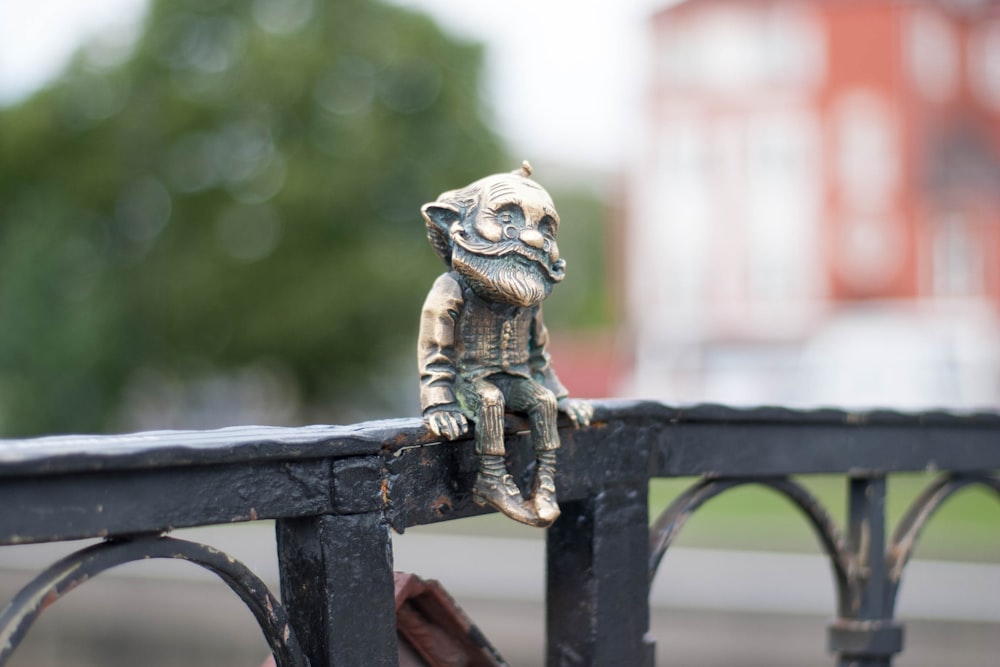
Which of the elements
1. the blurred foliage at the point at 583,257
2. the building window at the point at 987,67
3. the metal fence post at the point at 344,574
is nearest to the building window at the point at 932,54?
the building window at the point at 987,67

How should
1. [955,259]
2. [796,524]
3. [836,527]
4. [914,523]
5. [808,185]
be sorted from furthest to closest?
[808,185]
[955,259]
[796,524]
[914,523]
[836,527]

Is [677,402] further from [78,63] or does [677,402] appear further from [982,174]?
[982,174]

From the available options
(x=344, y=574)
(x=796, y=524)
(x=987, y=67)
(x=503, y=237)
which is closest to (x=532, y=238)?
(x=503, y=237)

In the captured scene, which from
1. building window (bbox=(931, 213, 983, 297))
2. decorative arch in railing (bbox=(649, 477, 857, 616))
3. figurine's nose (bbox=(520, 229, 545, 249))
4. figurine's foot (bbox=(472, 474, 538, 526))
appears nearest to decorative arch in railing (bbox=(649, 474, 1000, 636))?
decorative arch in railing (bbox=(649, 477, 857, 616))

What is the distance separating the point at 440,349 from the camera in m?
1.56

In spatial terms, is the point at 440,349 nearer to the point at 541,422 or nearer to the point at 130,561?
the point at 541,422

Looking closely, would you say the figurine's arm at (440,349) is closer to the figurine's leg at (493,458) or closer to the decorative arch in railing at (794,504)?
the figurine's leg at (493,458)

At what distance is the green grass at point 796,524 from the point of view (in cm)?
1343

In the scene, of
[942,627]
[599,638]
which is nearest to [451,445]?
[599,638]

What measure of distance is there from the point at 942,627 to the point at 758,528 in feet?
22.5

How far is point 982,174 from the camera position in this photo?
3008cm

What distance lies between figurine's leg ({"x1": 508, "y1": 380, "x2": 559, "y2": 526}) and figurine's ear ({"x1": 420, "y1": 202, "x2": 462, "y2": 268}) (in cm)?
18

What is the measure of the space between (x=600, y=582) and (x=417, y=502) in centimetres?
38

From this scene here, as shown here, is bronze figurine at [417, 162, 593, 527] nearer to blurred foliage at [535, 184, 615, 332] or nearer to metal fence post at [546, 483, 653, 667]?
metal fence post at [546, 483, 653, 667]
